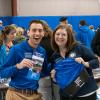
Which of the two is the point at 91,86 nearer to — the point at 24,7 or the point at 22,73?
the point at 22,73

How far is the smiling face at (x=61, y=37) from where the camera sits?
113 inches

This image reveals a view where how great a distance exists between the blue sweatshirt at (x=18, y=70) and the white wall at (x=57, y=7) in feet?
39.0

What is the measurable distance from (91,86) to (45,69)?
53cm

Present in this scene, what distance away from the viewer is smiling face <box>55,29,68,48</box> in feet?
9.42

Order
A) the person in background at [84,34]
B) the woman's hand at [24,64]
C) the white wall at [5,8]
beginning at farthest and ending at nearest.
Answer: the white wall at [5,8] < the person in background at [84,34] < the woman's hand at [24,64]

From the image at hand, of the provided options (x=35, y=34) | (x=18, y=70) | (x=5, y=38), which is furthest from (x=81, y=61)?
(x=5, y=38)

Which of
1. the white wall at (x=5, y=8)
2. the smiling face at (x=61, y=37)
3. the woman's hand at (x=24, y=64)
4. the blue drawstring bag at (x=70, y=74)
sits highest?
the white wall at (x=5, y=8)

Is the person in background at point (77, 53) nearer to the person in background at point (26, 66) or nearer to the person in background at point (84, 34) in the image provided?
the person in background at point (26, 66)

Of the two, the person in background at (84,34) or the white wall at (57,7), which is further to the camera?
the white wall at (57,7)

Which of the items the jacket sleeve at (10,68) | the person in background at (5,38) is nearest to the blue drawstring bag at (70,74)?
Answer: the jacket sleeve at (10,68)

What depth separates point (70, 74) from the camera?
9.41 ft

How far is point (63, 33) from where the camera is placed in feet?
9.41

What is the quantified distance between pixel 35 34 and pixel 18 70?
40 centimetres

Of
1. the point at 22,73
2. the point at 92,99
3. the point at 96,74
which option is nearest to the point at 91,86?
the point at 92,99
